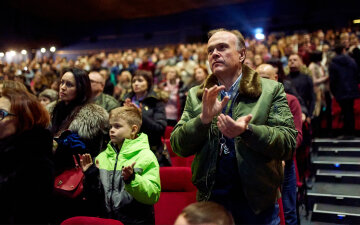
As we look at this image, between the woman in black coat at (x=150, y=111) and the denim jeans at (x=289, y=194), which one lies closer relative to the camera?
the denim jeans at (x=289, y=194)

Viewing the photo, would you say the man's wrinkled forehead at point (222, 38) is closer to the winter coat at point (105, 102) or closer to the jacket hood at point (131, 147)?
the jacket hood at point (131, 147)

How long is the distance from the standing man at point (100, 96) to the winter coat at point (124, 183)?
1144 millimetres

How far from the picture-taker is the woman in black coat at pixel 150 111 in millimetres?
3057

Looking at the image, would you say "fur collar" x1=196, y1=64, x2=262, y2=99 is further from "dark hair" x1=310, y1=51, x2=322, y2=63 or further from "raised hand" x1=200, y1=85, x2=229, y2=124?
"dark hair" x1=310, y1=51, x2=322, y2=63

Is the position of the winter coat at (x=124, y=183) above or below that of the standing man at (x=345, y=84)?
below

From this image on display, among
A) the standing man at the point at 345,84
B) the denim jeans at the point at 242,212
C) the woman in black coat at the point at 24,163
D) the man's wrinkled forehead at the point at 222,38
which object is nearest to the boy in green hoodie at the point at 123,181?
the denim jeans at the point at 242,212

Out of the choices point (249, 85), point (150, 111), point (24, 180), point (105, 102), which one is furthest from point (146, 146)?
point (105, 102)

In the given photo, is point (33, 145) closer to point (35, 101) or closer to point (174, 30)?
point (35, 101)

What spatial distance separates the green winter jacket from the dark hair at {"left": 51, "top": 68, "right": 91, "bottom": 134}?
1.21 m

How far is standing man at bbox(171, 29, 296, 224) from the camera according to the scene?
4.89 ft

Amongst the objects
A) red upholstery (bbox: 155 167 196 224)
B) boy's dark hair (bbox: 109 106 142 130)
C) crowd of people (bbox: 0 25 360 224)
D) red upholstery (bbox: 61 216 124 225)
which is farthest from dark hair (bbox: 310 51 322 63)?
red upholstery (bbox: 61 216 124 225)

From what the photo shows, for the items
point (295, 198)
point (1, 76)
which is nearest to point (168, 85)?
point (1, 76)

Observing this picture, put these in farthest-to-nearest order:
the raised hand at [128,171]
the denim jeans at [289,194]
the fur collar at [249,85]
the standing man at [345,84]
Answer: the standing man at [345,84], the denim jeans at [289,194], the raised hand at [128,171], the fur collar at [249,85]

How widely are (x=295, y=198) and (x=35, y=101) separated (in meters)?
2.20
